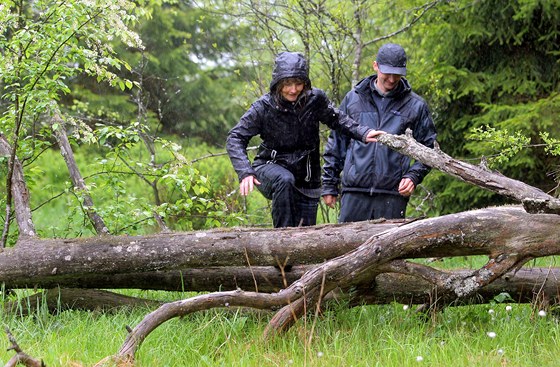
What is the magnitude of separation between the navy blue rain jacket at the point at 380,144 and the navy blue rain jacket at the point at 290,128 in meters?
0.28

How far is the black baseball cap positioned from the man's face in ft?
0.33

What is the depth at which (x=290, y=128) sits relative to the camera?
18.1ft

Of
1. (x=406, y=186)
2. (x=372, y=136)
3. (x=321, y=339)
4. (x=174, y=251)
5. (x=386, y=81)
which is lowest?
(x=321, y=339)

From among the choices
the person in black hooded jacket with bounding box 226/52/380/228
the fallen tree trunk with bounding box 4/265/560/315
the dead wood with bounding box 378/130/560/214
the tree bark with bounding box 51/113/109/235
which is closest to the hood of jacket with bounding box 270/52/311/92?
the person in black hooded jacket with bounding box 226/52/380/228

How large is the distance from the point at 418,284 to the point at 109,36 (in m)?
3.39

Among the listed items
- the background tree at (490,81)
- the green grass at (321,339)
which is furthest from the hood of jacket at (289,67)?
the background tree at (490,81)

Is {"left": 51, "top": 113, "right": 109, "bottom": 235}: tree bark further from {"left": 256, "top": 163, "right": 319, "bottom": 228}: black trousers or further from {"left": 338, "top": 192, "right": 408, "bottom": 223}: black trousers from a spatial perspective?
{"left": 338, "top": 192, "right": 408, "bottom": 223}: black trousers

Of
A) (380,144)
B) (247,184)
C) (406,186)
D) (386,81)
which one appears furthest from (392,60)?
(247,184)

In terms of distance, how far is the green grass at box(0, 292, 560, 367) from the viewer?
13.4 ft

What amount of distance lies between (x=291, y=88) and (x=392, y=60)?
0.93 m

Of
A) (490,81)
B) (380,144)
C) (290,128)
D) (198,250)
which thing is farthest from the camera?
(490,81)

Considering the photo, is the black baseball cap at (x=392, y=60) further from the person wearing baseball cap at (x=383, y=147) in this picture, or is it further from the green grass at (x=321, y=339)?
the green grass at (x=321, y=339)

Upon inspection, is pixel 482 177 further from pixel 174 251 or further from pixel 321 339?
pixel 174 251

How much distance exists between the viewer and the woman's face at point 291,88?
17.4 ft
